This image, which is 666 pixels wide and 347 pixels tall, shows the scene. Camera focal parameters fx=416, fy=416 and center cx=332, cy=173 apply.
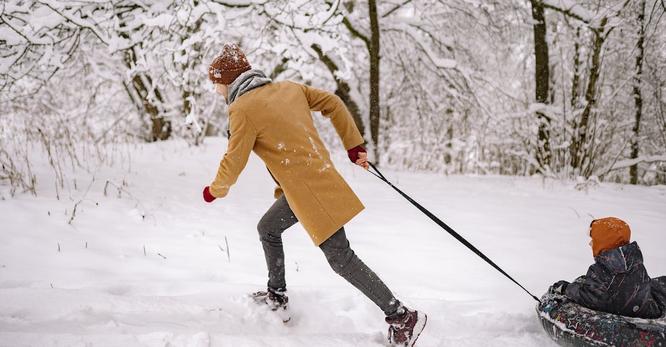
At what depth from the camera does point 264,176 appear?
6.19m

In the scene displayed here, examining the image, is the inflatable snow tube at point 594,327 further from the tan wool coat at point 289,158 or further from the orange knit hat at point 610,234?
the tan wool coat at point 289,158

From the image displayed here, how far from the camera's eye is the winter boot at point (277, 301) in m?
2.44

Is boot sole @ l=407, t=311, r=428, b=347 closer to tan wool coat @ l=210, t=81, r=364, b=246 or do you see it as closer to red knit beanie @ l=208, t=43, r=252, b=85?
tan wool coat @ l=210, t=81, r=364, b=246

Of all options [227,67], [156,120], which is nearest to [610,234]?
[227,67]

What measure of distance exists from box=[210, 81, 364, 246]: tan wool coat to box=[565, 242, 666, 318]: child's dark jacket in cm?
130

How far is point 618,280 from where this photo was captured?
2104 mm

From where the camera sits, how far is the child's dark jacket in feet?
6.84

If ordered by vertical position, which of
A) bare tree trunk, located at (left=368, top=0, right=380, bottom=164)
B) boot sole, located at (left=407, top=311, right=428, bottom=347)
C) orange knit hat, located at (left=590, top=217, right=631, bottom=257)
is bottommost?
boot sole, located at (left=407, top=311, right=428, bottom=347)

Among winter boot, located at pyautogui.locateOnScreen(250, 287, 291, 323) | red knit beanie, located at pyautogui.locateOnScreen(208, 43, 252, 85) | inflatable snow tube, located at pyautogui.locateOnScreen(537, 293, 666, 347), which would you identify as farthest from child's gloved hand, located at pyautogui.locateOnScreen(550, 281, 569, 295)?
red knit beanie, located at pyautogui.locateOnScreen(208, 43, 252, 85)

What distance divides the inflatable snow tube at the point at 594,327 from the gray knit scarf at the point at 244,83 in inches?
77.8

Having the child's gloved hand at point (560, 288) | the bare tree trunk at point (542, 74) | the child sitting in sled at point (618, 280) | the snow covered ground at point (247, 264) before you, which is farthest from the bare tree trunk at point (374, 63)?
the child sitting in sled at point (618, 280)

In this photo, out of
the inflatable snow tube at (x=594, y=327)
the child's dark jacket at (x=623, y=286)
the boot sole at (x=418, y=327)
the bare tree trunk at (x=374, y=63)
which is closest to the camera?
the inflatable snow tube at (x=594, y=327)

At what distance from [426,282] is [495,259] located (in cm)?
72

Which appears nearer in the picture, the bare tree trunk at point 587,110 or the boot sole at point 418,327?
the boot sole at point 418,327
